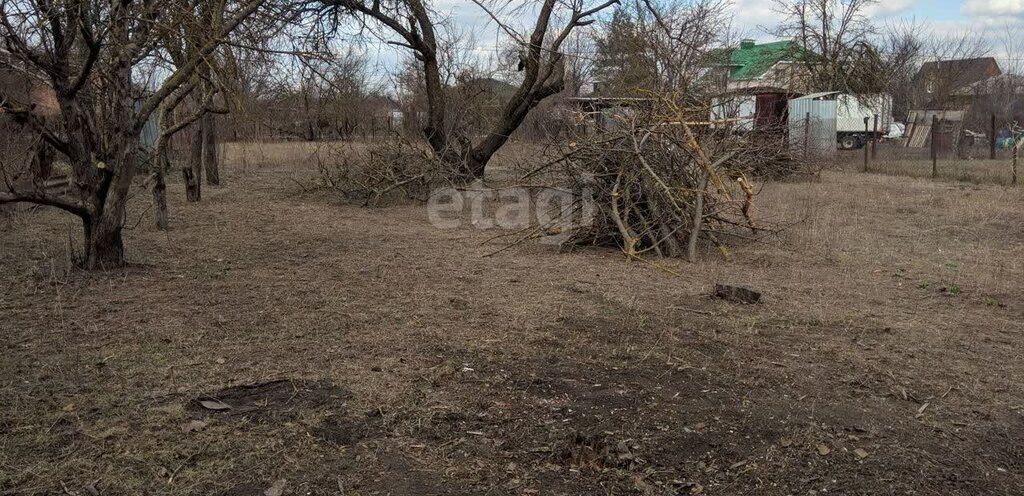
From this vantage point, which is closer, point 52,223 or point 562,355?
point 562,355

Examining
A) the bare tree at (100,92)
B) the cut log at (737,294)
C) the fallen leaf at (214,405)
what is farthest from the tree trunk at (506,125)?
the fallen leaf at (214,405)

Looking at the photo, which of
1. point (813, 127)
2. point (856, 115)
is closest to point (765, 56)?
point (856, 115)

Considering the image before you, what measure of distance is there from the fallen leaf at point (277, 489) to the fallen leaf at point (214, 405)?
824mm

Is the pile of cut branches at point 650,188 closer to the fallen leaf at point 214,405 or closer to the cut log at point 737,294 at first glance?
the cut log at point 737,294

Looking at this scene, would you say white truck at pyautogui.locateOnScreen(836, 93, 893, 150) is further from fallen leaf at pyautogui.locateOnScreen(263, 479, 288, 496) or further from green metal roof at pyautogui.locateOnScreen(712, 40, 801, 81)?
fallen leaf at pyautogui.locateOnScreen(263, 479, 288, 496)

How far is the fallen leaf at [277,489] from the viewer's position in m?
2.73

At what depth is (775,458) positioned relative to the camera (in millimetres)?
3016

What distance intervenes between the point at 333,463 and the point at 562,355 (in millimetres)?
1674

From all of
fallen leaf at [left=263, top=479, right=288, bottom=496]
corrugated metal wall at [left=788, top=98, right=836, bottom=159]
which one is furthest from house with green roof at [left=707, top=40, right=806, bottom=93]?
fallen leaf at [left=263, top=479, right=288, bottom=496]

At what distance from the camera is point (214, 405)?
350cm

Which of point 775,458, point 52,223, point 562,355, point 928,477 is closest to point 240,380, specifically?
point 562,355

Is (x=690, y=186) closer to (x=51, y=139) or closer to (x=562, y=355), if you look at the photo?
(x=562, y=355)

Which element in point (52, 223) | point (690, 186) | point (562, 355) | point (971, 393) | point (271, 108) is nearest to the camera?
point (971, 393)

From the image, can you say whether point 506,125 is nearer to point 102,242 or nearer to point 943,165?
point 102,242
